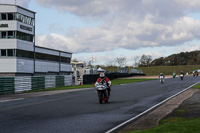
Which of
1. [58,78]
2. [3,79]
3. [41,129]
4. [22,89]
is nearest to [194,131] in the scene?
[41,129]

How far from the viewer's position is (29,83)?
28.8 meters

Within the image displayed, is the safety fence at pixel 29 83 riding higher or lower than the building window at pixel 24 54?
lower

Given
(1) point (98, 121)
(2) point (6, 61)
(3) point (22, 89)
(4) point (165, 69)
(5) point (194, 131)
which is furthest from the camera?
(4) point (165, 69)

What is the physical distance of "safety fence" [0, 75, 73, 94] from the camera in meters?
25.2

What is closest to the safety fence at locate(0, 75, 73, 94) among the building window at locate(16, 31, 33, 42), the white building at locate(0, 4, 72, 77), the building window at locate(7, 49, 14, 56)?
the white building at locate(0, 4, 72, 77)

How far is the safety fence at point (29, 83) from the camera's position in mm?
25203

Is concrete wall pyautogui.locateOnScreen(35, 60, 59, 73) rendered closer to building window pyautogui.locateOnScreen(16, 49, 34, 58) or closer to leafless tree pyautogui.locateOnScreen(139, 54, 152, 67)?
building window pyautogui.locateOnScreen(16, 49, 34, 58)

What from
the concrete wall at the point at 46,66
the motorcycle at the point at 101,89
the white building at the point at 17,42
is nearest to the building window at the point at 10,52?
the white building at the point at 17,42

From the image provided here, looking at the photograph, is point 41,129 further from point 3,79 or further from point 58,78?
point 58,78

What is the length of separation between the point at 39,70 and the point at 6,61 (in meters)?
10.8

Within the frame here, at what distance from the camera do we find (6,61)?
165 feet

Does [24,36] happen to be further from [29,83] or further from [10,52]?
[29,83]

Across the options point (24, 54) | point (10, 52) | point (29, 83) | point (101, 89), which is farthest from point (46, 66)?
point (101, 89)

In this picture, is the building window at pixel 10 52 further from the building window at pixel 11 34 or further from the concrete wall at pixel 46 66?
the concrete wall at pixel 46 66
